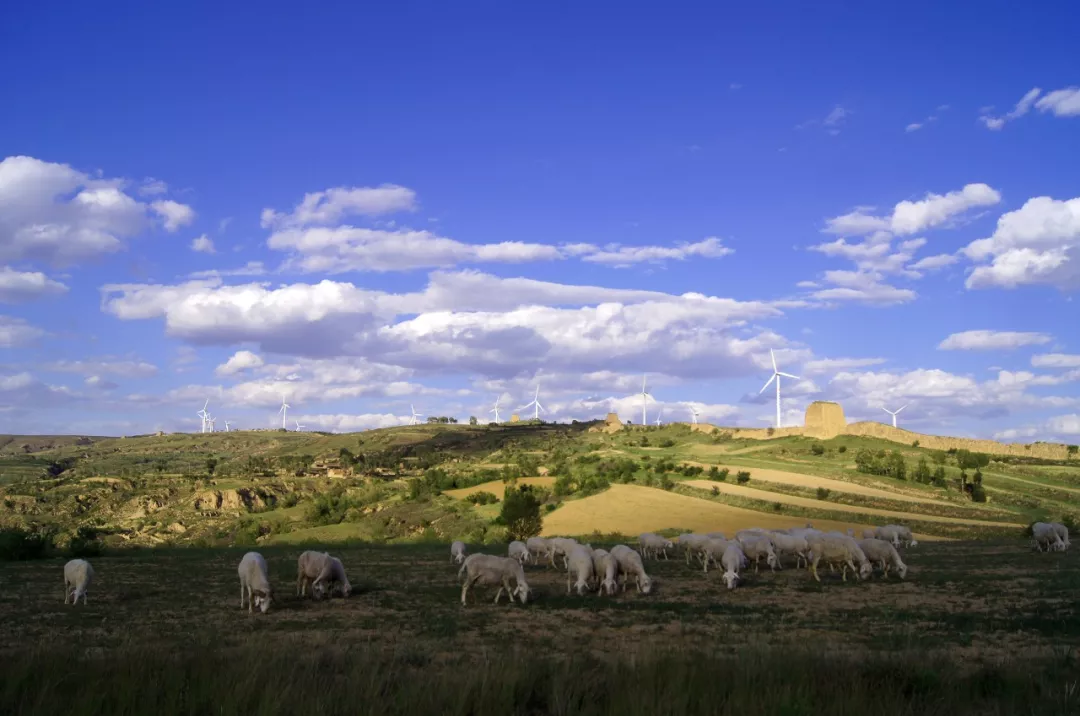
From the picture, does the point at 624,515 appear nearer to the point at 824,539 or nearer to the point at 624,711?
the point at 824,539

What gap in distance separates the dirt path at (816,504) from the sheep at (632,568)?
43.8m

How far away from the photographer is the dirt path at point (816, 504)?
60.3 m

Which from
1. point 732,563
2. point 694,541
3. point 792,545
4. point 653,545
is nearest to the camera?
point 732,563

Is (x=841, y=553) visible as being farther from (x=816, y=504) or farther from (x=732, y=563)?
(x=816, y=504)

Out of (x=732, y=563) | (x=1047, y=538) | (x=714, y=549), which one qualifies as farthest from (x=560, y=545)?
(x=1047, y=538)

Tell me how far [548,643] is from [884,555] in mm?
17620

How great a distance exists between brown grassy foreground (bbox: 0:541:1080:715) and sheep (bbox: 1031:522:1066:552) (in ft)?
4.55

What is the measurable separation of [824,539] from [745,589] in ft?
14.2

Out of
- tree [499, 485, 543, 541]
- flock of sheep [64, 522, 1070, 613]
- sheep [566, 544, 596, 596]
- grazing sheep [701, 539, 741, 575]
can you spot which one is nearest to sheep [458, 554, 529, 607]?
flock of sheep [64, 522, 1070, 613]

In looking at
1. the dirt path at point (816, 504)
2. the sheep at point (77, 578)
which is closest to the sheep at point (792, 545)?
the sheep at point (77, 578)

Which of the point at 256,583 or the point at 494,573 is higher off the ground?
the point at 494,573

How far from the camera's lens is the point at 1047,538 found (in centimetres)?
3709

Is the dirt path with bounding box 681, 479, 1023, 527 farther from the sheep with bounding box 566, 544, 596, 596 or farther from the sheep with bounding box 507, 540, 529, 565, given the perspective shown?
the sheep with bounding box 566, 544, 596, 596

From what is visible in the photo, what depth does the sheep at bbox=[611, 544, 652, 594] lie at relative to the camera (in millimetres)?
23772
